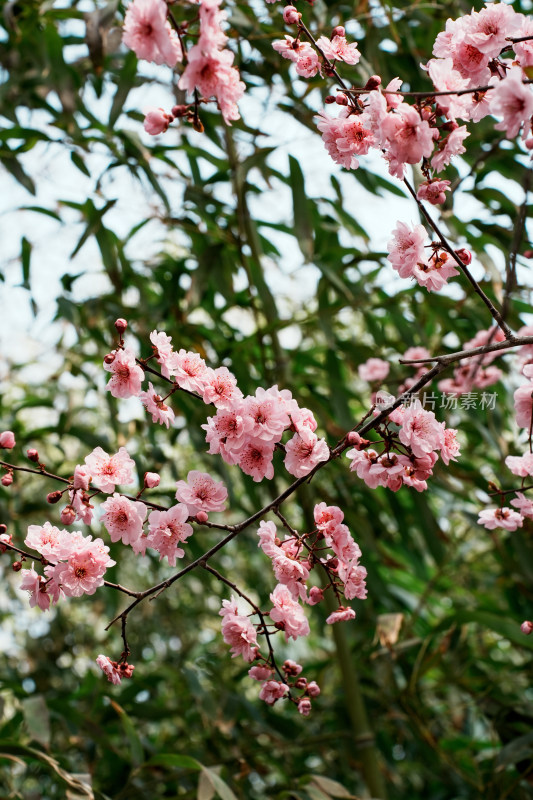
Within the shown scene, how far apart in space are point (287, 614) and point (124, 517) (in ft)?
0.68

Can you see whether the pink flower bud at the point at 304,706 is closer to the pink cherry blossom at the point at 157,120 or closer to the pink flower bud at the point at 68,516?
the pink flower bud at the point at 68,516

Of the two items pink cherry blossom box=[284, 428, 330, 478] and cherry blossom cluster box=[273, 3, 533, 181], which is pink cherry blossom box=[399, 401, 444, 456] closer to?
pink cherry blossom box=[284, 428, 330, 478]

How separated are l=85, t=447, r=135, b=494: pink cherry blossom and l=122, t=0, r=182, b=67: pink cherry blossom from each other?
40 cm

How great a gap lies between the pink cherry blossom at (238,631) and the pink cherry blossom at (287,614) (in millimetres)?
31

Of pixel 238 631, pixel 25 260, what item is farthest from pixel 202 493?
pixel 25 260

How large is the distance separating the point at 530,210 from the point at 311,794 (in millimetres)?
1085

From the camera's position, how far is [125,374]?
81cm

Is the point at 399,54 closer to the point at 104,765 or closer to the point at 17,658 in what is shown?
the point at 104,765

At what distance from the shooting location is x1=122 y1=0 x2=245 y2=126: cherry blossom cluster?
0.68m

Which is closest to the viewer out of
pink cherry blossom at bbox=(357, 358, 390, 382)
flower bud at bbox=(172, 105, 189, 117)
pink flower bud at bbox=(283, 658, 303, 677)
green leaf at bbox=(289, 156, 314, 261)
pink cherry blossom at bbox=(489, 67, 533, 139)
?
pink cherry blossom at bbox=(489, 67, 533, 139)

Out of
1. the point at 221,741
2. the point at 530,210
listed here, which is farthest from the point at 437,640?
the point at 530,210

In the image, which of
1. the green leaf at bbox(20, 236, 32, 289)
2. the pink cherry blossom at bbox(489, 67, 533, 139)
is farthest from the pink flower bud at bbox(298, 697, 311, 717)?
the green leaf at bbox(20, 236, 32, 289)

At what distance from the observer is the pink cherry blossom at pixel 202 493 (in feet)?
2.76

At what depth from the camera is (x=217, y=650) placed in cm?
258
